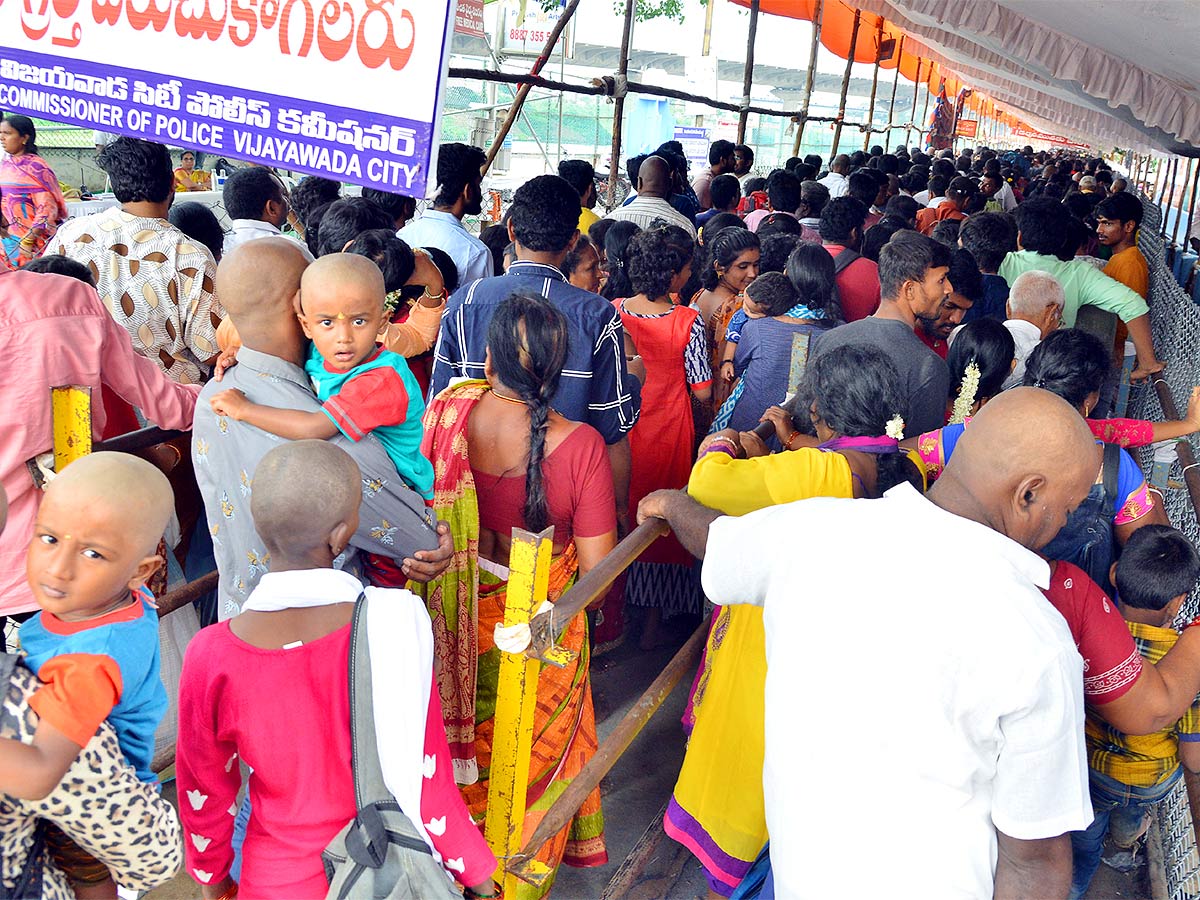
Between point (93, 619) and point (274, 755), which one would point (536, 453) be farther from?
point (93, 619)

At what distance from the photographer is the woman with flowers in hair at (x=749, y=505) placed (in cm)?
222

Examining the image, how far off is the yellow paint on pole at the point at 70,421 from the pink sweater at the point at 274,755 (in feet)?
3.61

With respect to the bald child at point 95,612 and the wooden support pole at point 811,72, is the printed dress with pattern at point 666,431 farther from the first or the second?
the wooden support pole at point 811,72

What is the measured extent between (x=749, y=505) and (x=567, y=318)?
1.23m

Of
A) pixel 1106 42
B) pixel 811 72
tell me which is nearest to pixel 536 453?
pixel 1106 42

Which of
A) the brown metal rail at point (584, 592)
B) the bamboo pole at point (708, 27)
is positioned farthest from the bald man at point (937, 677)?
the bamboo pole at point (708, 27)

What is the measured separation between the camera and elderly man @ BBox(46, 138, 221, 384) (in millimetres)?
3395

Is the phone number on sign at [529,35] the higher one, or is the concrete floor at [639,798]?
the phone number on sign at [529,35]

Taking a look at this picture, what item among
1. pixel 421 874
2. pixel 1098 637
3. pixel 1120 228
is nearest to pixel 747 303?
pixel 1098 637

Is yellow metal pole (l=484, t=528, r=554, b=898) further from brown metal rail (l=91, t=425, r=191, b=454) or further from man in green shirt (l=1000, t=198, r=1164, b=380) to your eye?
man in green shirt (l=1000, t=198, r=1164, b=380)

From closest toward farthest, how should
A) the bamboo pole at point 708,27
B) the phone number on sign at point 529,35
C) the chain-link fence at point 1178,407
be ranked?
the chain-link fence at point 1178,407 → the bamboo pole at point 708,27 → the phone number on sign at point 529,35

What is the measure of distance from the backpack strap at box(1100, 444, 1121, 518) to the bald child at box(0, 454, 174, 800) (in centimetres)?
220

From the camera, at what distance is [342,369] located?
7.20ft

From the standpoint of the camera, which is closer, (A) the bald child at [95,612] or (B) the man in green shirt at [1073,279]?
(A) the bald child at [95,612]
